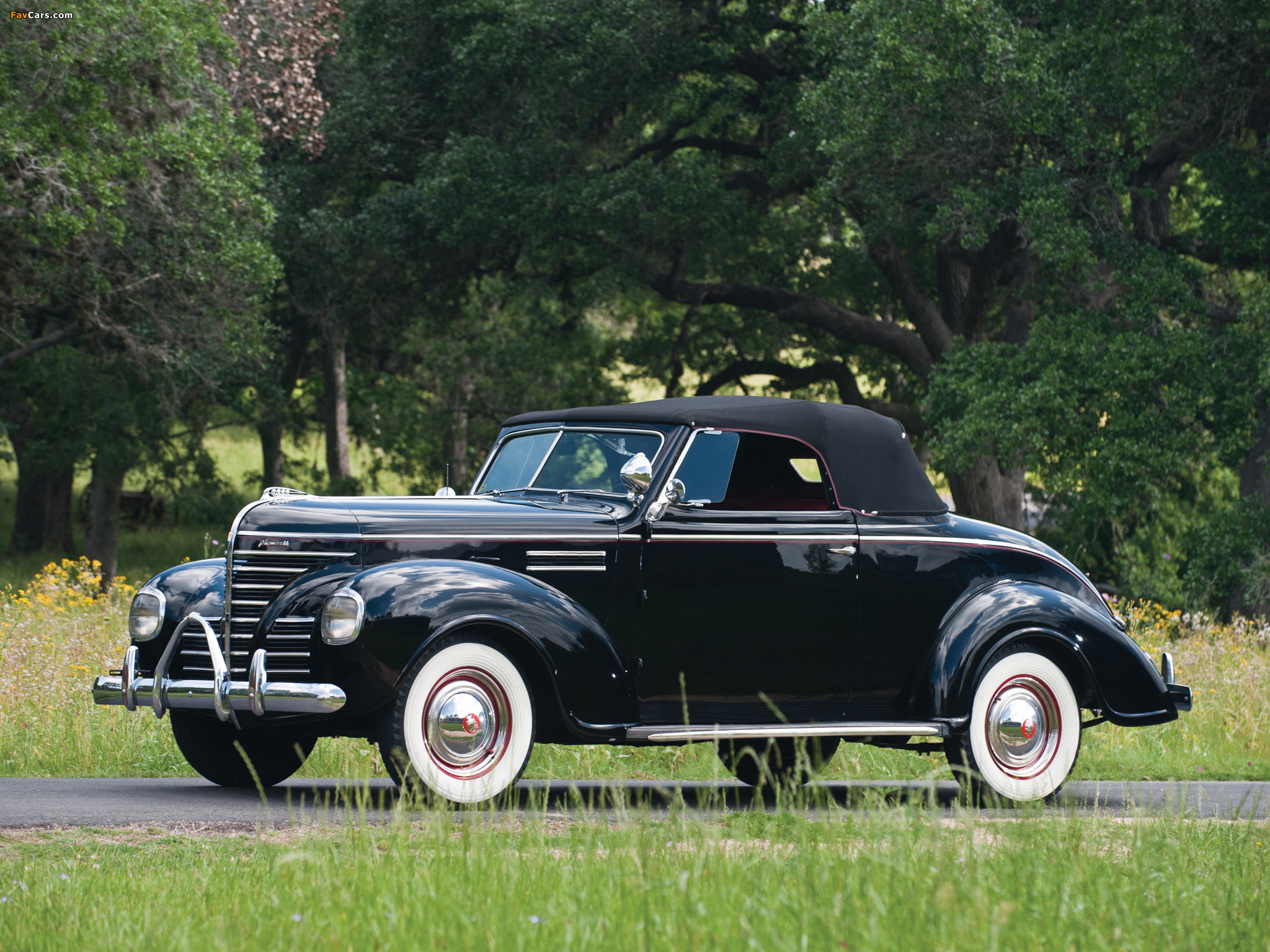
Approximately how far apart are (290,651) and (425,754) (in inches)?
31.7

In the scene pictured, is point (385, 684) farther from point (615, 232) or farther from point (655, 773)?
point (615, 232)

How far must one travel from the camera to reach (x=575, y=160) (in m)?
25.5

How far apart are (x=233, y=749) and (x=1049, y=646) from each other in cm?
451

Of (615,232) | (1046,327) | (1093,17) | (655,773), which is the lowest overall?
(655,773)

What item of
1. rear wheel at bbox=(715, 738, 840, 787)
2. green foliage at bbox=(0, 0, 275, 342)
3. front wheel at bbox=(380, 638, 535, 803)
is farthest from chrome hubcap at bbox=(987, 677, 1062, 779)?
green foliage at bbox=(0, 0, 275, 342)

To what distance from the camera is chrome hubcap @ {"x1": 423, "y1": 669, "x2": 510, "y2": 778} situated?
6.79 m

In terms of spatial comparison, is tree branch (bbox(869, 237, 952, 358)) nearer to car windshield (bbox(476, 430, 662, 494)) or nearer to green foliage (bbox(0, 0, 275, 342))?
green foliage (bbox(0, 0, 275, 342))

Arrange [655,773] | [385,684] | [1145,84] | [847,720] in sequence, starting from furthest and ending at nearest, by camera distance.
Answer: [1145,84], [655,773], [847,720], [385,684]

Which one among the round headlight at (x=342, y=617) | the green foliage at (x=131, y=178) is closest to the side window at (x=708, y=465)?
the round headlight at (x=342, y=617)

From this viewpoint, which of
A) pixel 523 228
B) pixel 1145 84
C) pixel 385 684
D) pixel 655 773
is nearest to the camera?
pixel 385 684

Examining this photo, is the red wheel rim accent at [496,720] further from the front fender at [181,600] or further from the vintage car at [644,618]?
the front fender at [181,600]

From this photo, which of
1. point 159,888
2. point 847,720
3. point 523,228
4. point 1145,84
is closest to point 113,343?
point 523,228

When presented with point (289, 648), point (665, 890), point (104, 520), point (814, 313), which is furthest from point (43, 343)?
point (665, 890)

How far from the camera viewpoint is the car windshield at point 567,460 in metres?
8.03
